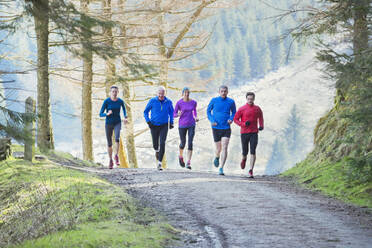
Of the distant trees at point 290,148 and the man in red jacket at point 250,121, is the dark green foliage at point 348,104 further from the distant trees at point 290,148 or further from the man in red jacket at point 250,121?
the distant trees at point 290,148

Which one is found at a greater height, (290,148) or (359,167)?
(359,167)

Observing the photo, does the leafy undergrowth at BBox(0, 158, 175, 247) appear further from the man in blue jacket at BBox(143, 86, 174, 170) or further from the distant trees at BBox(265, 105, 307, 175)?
the distant trees at BBox(265, 105, 307, 175)

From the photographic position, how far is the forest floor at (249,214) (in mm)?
5832

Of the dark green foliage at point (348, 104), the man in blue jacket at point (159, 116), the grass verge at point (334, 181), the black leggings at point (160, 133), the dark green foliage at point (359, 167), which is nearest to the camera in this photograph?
the dark green foliage at point (348, 104)

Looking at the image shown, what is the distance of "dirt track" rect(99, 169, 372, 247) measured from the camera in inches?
230

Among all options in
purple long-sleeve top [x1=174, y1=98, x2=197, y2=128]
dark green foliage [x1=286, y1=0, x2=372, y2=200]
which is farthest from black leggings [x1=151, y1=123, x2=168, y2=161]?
dark green foliage [x1=286, y1=0, x2=372, y2=200]

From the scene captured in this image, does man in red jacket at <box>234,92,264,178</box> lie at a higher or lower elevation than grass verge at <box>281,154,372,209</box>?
higher

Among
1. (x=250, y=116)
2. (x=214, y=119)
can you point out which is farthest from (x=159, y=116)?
(x=250, y=116)

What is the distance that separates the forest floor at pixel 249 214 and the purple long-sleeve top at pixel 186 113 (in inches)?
127

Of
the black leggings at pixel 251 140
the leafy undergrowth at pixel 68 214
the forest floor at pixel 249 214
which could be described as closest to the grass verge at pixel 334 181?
the forest floor at pixel 249 214

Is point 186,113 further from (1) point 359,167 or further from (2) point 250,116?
(1) point 359,167

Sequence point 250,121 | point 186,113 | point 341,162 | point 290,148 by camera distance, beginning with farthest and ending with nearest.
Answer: point 290,148 → point 186,113 → point 250,121 → point 341,162

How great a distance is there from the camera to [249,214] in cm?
721

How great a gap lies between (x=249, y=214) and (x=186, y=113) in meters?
6.92
